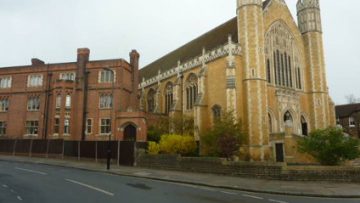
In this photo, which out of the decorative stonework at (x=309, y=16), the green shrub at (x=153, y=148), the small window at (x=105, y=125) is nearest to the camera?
Answer: the green shrub at (x=153, y=148)

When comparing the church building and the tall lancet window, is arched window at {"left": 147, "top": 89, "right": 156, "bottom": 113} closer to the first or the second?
the church building

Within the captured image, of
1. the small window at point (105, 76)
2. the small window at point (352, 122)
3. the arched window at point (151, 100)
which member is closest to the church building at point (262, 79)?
the arched window at point (151, 100)

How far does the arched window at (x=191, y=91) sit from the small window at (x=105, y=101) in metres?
10.0

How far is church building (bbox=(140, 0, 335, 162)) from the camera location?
1240 inches

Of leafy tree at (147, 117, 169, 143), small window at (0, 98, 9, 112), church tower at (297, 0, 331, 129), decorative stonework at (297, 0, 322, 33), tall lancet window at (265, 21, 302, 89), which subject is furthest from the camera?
decorative stonework at (297, 0, 322, 33)

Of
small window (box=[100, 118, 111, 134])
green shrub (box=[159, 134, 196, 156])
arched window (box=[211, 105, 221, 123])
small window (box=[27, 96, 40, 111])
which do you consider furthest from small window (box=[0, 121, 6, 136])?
arched window (box=[211, 105, 221, 123])

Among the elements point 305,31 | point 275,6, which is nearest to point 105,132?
point 275,6

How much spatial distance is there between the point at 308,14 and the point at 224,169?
2957 cm

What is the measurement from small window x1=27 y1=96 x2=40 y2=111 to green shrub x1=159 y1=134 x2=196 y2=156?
1868 centimetres

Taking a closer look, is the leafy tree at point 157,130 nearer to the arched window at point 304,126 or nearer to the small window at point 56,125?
the small window at point 56,125

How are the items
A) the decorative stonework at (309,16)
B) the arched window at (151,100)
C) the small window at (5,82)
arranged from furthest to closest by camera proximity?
the arched window at (151,100), the small window at (5,82), the decorative stonework at (309,16)

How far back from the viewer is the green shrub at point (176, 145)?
2822cm

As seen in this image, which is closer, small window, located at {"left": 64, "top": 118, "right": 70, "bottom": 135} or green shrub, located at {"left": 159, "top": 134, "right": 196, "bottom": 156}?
green shrub, located at {"left": 159, "top": 134, "right": 196, "bottom": 156}

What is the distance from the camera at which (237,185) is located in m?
15.8
